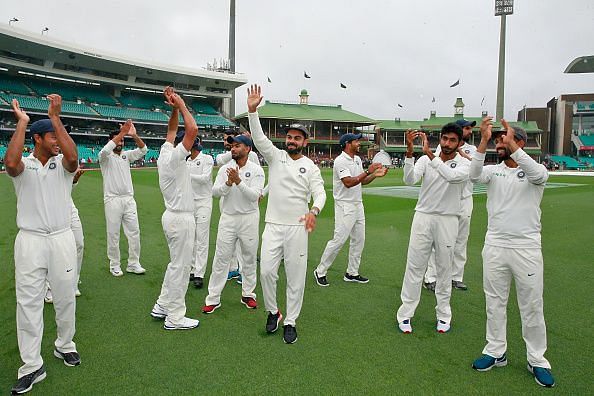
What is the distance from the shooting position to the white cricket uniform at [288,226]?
14.0ft

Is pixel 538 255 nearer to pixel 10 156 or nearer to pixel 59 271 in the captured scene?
pixel 59 271

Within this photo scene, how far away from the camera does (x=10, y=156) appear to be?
3.19m

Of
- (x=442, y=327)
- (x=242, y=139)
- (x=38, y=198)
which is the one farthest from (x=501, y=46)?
(x=38, y=198)

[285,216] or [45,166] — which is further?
[285,216]

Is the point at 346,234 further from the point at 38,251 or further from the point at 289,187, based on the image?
the point at 38,251

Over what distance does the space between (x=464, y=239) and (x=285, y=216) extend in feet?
10.9

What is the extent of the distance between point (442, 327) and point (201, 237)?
147 inches

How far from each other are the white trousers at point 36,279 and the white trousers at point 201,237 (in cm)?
265

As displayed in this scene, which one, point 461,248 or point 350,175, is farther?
point 461,248

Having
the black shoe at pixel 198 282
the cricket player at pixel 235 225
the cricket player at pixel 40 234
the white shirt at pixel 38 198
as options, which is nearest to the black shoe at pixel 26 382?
the cricket player at pixel 40 234

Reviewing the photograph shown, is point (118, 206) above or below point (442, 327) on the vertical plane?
above

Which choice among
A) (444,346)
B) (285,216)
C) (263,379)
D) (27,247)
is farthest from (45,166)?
(444,346)

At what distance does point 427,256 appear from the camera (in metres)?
4.59

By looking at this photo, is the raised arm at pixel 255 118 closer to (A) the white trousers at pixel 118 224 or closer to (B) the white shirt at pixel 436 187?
(B) the white shirt at pixel 436 187
